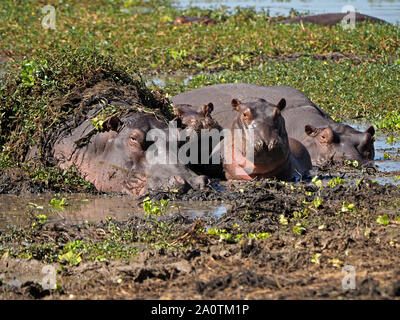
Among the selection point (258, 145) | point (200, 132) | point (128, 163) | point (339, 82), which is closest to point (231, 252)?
point (128, 163)

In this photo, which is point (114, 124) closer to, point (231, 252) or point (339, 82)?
point (231, 252)

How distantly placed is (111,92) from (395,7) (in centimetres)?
2045

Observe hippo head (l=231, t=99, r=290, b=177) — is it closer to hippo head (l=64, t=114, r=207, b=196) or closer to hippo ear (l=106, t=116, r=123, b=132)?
hippo head (l=64, t=114, r=207, b=196)

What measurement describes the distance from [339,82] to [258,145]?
5.81 meters

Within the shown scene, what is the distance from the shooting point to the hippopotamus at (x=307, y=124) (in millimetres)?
9609

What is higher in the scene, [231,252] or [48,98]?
[48,98]

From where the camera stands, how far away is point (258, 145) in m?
8.16

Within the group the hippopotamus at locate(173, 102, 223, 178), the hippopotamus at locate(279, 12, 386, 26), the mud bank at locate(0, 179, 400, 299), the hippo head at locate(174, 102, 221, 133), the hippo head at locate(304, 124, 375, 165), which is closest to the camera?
the mud bank at locate(0, 179, 400, 299)

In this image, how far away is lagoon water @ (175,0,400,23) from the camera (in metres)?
24.6

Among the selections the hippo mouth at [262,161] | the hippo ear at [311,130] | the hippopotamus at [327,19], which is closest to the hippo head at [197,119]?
the hippo mouth at [262,161]

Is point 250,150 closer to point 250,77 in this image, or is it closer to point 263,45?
point 250,77

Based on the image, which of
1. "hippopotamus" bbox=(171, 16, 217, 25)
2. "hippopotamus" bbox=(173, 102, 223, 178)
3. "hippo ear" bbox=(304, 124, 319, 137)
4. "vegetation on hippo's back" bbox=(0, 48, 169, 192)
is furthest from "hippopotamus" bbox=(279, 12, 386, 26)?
"vegetation on hippo's back" bbox=(0, 48, 169, 192)

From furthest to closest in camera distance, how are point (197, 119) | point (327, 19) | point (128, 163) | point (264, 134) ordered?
point (327, 19), point (197, 119), point (264, 134), point (128, 163)
